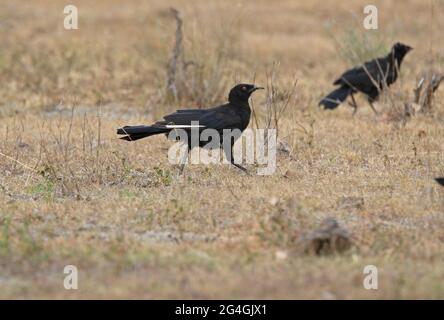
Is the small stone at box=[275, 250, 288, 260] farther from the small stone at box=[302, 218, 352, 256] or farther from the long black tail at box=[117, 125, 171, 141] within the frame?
the long black tail at box=[117, 125, 171, 141]

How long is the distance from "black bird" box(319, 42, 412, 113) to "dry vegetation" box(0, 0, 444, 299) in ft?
0.72

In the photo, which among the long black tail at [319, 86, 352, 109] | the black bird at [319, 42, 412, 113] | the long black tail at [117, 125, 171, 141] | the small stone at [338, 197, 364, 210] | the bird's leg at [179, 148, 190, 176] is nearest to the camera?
the small stone at [338, 197, 364, 210]

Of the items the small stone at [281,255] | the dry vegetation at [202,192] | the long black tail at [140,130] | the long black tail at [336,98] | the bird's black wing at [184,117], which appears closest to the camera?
the dry vegetation at [202,192]

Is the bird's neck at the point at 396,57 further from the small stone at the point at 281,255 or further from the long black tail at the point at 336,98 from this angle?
the small stone at the point at 281,255

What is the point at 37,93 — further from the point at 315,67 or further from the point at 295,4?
the point at 295,4

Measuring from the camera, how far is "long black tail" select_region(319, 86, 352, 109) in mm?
11438

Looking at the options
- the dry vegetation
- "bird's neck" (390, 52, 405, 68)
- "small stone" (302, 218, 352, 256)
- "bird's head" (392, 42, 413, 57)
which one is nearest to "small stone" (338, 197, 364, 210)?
the dry vegetation

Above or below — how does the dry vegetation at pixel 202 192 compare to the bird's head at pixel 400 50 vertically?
below

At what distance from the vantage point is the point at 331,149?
9.29 m

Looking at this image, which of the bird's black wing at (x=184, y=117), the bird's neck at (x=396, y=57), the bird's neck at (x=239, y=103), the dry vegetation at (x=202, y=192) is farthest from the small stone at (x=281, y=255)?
the bird's neck at (x=396, y=57)

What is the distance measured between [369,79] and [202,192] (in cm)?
445

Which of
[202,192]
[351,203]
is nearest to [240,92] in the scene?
[202,192]

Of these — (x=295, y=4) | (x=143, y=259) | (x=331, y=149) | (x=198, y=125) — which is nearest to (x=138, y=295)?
(x=143, y=259)

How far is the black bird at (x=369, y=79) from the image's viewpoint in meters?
11.0
